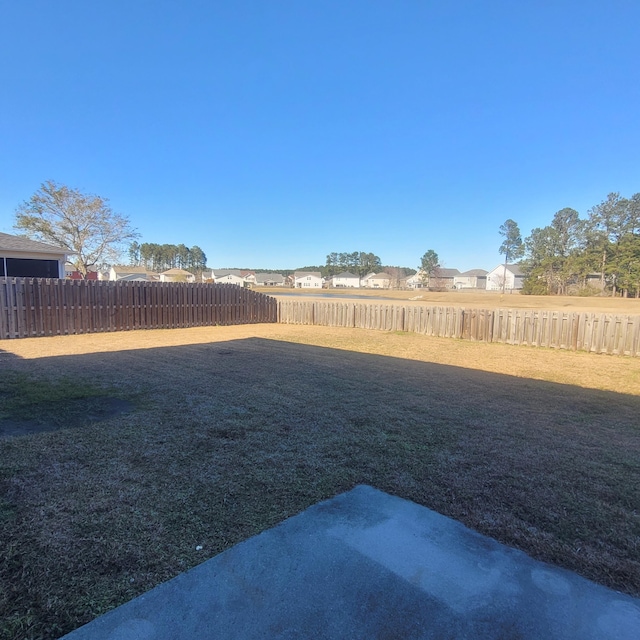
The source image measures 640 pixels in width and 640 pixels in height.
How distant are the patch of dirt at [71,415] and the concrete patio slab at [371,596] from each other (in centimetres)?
299

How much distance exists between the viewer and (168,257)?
357ft

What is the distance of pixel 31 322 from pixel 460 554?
12894 millimetres

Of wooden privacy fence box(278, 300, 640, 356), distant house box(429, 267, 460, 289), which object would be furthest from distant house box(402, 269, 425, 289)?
wooden privacy fence box(278, 300, 640, 356)

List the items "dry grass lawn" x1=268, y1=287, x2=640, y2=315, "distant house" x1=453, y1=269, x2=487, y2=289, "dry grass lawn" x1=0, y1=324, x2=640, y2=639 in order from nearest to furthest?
1. "dry grass lawn" x1=0, y1=324, x2=640, y2=639
2. "dry grass lawn" x1=268, y1=287, x2=640, y2=315
3. "distant house" x1=453, y1=269, x2=487, y2=289

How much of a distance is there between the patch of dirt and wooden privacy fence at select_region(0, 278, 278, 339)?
26.6 feet

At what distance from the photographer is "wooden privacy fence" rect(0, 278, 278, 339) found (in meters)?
11.4

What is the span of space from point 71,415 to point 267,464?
2.65 m

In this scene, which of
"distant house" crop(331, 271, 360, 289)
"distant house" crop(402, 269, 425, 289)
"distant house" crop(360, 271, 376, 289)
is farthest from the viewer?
"distant house" crop(331, 271, 360, 289)

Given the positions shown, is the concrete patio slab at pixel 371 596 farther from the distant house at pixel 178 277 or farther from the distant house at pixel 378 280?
the distant house at pixel 378 280

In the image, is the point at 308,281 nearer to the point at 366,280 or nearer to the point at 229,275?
the point at 366,280

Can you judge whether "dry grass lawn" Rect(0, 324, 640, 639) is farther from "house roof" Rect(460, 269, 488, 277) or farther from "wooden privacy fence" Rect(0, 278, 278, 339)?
"house roof" Rect(460, 269, 488, 277)

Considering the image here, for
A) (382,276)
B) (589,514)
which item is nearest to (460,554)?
(589,514)

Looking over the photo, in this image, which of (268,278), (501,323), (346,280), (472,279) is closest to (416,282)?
(472,279)

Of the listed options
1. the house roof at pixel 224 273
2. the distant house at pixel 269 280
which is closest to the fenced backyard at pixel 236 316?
the house roof at pixel 224 273
